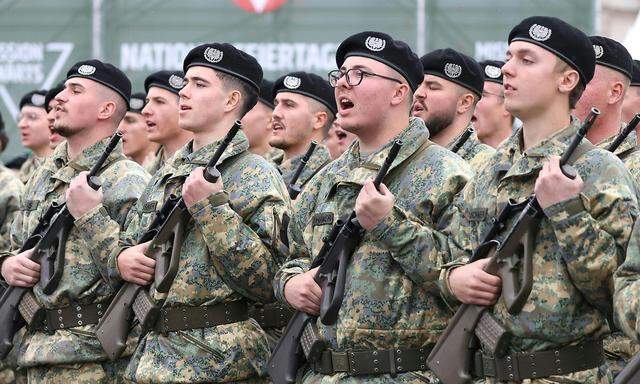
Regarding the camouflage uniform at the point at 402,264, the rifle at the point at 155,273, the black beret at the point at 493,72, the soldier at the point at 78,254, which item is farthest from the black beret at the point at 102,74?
the camouflage uniform at the point at 402,264

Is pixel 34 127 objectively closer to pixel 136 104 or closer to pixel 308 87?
pixel 136 104

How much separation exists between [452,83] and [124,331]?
2582 millimetres

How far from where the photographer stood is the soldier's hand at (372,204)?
5.59 m

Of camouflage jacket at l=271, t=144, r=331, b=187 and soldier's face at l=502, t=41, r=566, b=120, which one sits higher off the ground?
soldier's face at l=502, t=41, r=566, b=120

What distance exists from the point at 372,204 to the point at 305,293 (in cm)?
68

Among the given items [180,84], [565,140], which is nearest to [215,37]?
[180,84]

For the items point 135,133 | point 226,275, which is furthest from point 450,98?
point 135,133

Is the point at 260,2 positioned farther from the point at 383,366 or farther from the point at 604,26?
the point at 383,366

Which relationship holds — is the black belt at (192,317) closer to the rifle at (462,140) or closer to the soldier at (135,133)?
the rifle at (462,140)

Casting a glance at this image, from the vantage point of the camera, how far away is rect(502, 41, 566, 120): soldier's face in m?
5.45

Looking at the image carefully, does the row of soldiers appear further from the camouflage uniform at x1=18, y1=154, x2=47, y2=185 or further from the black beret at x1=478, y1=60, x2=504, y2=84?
the camouflage uniform at x1=18, y1=154, x2=47, y2=185

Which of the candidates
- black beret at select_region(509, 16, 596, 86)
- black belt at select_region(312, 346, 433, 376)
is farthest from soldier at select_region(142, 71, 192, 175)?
black beret at select_region(509, 16, 596, 86)

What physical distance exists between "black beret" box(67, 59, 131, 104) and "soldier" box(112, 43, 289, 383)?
1.52 metres

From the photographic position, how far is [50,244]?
7.72 m
